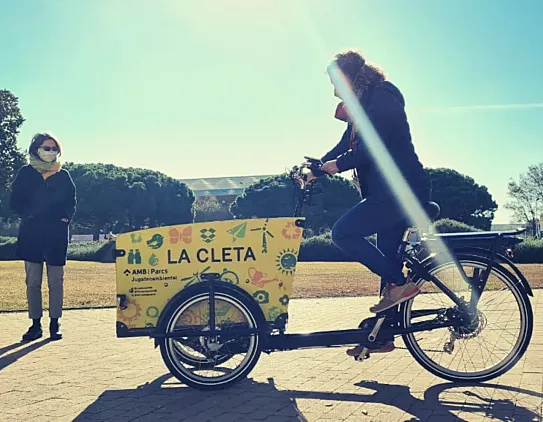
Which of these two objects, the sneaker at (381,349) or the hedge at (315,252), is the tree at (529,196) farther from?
the sneaker at (381,349)

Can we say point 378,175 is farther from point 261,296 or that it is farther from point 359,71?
point 261,296

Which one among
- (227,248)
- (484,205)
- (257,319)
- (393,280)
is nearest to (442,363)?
(393,280)

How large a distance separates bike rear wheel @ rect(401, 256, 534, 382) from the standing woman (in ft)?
12.7

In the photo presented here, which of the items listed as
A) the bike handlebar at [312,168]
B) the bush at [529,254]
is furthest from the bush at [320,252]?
the bike handlebar at [312,168]

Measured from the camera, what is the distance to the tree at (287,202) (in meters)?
58.7

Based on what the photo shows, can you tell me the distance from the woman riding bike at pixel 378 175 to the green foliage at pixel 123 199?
61.7m

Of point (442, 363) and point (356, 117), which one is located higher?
point (356, 117)

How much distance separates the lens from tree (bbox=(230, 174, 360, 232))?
2310 inches

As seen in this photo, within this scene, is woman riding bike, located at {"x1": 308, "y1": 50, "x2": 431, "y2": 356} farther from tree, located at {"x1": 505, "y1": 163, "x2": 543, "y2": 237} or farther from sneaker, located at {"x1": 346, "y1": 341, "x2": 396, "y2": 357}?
tree, located at {"x1": 505, "y1": 163, "x2": 543, "y2": 237}

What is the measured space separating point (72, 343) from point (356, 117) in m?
3.74

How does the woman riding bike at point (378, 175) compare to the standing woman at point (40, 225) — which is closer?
the woman riding bike at point (378, 175)

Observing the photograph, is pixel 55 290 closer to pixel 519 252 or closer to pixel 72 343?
pixel 72 343

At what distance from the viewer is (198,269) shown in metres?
4.31

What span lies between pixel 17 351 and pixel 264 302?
9.22 feet
